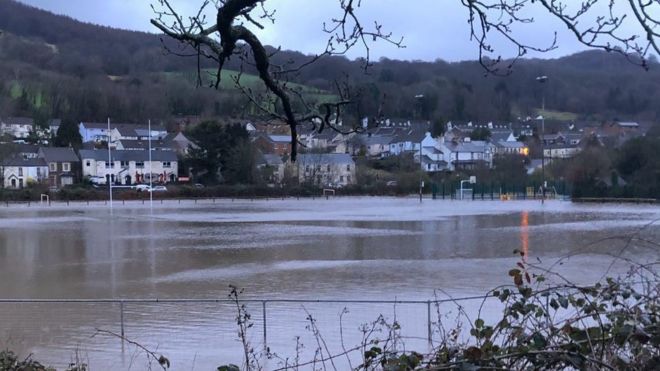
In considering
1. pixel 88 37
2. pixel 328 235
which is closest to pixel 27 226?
pixel 328 235

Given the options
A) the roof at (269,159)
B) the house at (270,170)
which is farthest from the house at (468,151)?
the house at (270,170)

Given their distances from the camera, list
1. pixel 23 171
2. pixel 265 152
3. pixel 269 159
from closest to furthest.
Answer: pixel 23 171
pixel 269 159
pixel 265 152

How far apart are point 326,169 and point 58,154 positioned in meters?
32.3

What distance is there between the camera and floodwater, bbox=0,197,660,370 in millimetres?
9969

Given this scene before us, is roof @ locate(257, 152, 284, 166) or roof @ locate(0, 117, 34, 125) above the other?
roof @ locate(0, 117, 34, 125)

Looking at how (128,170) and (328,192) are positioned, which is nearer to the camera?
(328,192)

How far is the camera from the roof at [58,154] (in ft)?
286

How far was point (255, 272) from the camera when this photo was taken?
18.3m

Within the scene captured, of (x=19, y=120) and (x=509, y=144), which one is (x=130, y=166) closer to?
(x=19, y=120)

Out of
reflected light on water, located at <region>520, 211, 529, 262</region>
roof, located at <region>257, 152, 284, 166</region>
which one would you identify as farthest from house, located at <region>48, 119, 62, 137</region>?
reflected light on water, located at <region>520, 211, 529, 262</region>

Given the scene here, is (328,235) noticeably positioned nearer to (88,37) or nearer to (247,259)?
(247,259)

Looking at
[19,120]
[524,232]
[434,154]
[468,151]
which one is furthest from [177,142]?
[524,232]

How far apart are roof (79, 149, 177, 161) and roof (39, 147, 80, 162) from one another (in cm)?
130

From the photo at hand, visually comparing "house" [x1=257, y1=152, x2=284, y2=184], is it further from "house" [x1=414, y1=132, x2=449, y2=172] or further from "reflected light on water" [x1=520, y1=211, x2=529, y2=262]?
"reflected light on water" [x1=520, y1=211, x2=529, y2=262]
